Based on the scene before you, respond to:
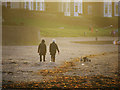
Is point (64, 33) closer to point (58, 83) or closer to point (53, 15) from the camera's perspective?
point (53, 15)

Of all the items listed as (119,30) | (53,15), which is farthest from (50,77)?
(53,15)

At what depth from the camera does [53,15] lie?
7731 cm

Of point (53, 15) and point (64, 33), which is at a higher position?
point (53, 15)

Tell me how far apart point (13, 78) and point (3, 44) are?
65.7ft

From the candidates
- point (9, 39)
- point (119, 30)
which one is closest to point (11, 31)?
point (9, 39)

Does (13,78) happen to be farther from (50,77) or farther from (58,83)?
(58,83)

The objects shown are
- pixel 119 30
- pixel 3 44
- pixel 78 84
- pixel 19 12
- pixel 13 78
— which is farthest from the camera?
pixel 19 12

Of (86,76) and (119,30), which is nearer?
(86,76)

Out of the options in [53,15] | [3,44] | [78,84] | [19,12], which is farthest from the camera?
[53,15]

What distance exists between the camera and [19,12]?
56.0 metres

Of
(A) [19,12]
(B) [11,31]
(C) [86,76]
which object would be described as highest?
(A) [19,12]

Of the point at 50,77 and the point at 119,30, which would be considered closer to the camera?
the point at 50,77

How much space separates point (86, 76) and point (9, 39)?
2100 centimetres

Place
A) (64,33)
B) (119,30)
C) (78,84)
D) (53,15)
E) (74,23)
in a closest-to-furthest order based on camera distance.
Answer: (78,84) < (119,30) < (64,33) < (74,23) < (53,15)
